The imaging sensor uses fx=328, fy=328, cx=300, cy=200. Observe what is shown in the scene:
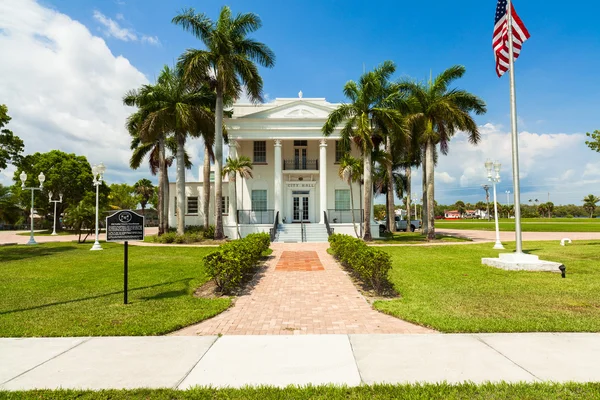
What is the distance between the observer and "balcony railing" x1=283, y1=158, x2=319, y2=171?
2764cm

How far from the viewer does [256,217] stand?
26.3 m

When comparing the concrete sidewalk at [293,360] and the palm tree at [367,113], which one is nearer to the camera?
the concrete sidewalk at [293,360]

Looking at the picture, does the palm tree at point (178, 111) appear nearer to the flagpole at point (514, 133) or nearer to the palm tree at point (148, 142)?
the palm tree at point (148, 142)

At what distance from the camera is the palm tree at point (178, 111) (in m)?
Result: 20.2

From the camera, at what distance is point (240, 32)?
65.8ft

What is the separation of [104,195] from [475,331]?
146ft

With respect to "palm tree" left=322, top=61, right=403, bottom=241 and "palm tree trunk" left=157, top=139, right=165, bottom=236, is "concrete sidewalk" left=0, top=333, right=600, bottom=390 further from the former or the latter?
"palm tree trunk" left=157, top=139, right=165, bottom=236

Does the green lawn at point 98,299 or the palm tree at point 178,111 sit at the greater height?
the palm tree at point 178,111

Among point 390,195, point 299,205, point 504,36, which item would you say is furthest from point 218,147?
point 504,36

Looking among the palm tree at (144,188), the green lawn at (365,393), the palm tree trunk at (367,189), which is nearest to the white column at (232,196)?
the palm tree trunk at (367,189)

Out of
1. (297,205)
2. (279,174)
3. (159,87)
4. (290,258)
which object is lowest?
(290,258)

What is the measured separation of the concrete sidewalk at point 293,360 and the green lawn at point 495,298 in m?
0.47

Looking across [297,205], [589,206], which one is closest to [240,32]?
[297,205]

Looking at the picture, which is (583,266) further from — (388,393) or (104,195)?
(104,195)
